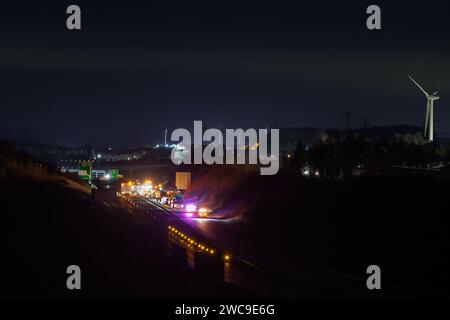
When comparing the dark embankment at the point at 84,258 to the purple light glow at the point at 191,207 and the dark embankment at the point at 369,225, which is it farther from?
the purple light glow at the point at 191,207

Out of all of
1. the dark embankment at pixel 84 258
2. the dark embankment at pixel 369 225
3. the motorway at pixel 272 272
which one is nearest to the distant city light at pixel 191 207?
the dark embankment at pixel 369 225

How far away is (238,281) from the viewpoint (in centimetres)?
2823

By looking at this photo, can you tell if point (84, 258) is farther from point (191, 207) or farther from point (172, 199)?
point (172, 199)

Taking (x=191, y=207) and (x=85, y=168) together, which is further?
(x=85, y=168)

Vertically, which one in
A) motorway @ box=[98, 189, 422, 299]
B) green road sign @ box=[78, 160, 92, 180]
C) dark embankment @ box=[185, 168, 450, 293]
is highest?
green road sign @ box=[78, 160, 92, 180]

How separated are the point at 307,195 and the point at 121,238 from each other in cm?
2012

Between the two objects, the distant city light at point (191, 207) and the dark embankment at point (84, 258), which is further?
the distant city light at point (191, 207)

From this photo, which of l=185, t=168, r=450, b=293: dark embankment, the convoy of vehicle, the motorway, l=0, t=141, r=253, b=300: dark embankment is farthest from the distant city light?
the motorway

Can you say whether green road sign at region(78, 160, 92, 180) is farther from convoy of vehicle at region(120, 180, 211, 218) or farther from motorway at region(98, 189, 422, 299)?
motorway at region(98, 189, 422, 299)

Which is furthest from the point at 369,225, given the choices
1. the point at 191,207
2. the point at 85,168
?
the point at 85,168

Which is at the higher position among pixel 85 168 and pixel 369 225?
pixel 85 168
